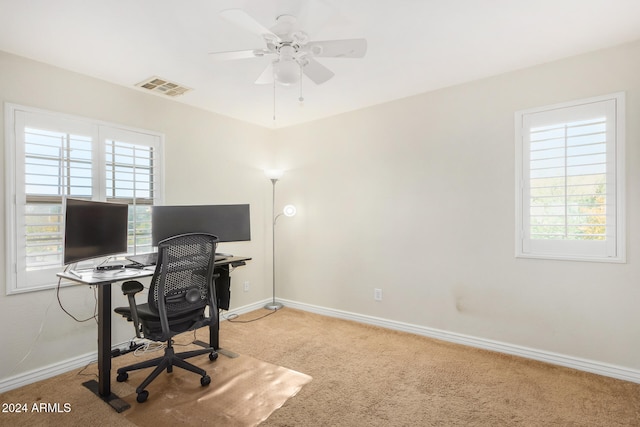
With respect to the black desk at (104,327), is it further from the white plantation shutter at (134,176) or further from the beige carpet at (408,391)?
the white plantation shutter at (134,176)

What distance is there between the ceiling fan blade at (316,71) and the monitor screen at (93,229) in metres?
1.90

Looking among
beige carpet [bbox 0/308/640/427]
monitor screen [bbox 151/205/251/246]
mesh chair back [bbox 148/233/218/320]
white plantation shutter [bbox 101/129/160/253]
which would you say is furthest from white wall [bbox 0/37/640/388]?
mesh chair back [bbox 148/233/218/320]

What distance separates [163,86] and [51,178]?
124 centimetres

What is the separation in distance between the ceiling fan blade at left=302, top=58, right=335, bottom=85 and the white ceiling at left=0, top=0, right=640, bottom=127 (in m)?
0.21

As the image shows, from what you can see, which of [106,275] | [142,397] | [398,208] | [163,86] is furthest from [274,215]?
[142,397]

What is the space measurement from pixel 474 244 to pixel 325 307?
1.95 metres

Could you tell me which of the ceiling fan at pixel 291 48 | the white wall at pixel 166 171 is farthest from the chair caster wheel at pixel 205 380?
the ceiling fan at pixel 291 48

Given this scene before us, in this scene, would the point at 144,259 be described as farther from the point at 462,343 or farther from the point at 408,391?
the point at 462,343

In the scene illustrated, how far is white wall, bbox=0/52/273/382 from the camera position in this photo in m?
2.53

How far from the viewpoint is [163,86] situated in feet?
10.4

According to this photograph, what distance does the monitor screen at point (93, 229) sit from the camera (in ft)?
7.84

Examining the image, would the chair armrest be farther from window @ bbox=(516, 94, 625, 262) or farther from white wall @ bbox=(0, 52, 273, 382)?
window @ bbox=(516, 94, 625, 262)

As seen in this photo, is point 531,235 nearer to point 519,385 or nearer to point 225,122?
point 519,385

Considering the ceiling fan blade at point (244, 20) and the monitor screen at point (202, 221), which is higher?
the ceiling fan blade at point (244, 20)
